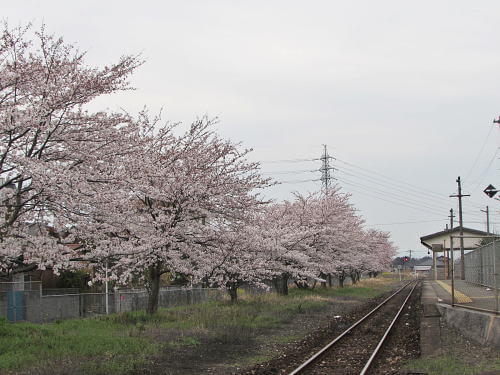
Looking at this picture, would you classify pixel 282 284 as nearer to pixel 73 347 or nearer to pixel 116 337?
pixel 116 337

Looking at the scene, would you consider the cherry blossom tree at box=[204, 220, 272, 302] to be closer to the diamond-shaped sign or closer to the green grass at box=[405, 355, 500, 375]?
the green grass at box=[405, 355, 500, 375]

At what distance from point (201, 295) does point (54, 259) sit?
21.7m

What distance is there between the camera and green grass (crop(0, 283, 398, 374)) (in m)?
11.4

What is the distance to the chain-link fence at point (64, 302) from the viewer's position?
20.5m

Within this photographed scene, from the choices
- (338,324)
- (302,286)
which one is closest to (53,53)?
(338,324)

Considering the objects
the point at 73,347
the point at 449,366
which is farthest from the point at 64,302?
the point at 449,366

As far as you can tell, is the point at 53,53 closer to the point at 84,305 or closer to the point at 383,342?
the point at 383,342

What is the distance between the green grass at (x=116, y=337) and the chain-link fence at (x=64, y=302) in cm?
324

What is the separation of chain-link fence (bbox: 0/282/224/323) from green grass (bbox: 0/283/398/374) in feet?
10.6

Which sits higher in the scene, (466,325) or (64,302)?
(466,325)

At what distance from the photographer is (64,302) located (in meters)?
23.0

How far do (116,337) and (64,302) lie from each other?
9.38m

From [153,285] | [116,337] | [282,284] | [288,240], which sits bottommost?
[282,284]

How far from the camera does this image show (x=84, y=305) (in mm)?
24484
